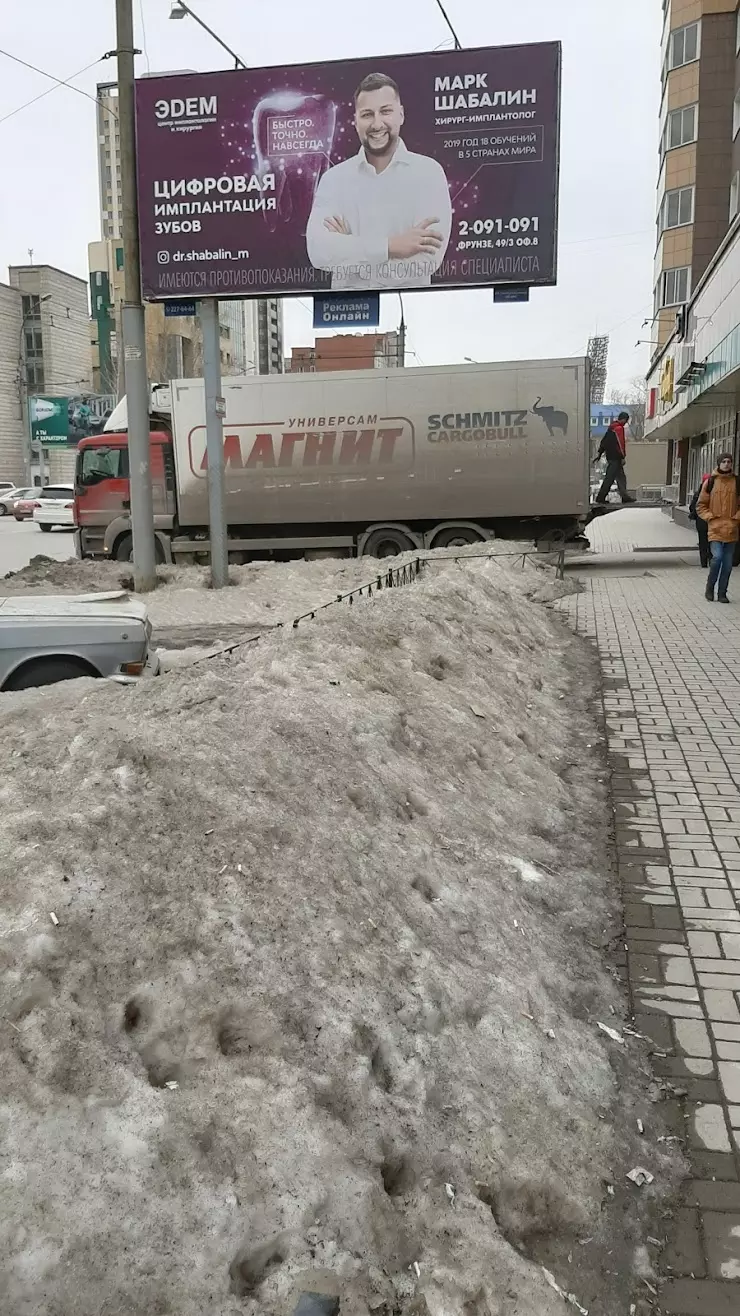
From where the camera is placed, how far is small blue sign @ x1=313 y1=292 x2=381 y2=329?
1212 centimetres

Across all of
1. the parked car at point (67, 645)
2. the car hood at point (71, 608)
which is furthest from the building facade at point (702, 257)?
the parked car at point (67, 645)

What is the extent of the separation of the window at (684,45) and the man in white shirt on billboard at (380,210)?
3117cm

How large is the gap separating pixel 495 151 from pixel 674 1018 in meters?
10.7

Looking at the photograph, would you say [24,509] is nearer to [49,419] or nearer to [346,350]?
[49,419]

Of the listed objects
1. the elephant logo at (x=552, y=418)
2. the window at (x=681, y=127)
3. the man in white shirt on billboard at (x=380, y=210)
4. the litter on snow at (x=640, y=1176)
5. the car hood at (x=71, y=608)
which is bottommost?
the litter on snow at (x=640, y=1176)

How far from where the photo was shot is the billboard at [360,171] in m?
11.1

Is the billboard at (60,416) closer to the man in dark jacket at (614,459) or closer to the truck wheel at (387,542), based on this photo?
the man in dark jacket at (614,459)

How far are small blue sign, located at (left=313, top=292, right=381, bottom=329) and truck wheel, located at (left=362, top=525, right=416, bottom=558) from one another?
4.65 metres

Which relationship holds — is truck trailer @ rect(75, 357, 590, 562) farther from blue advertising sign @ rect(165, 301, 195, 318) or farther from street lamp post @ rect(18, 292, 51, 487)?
street lamp post @ rect(18, 292, 51, 487)

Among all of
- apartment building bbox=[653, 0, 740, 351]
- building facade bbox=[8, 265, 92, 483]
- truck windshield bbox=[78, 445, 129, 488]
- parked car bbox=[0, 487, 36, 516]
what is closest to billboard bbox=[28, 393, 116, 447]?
building facade bbox=[8, 265, 92, 483]

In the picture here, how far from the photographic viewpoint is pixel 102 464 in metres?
17.0

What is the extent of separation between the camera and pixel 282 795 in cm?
360

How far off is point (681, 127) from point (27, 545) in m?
29.2

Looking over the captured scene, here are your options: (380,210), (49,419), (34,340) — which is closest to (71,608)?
(380,210)
